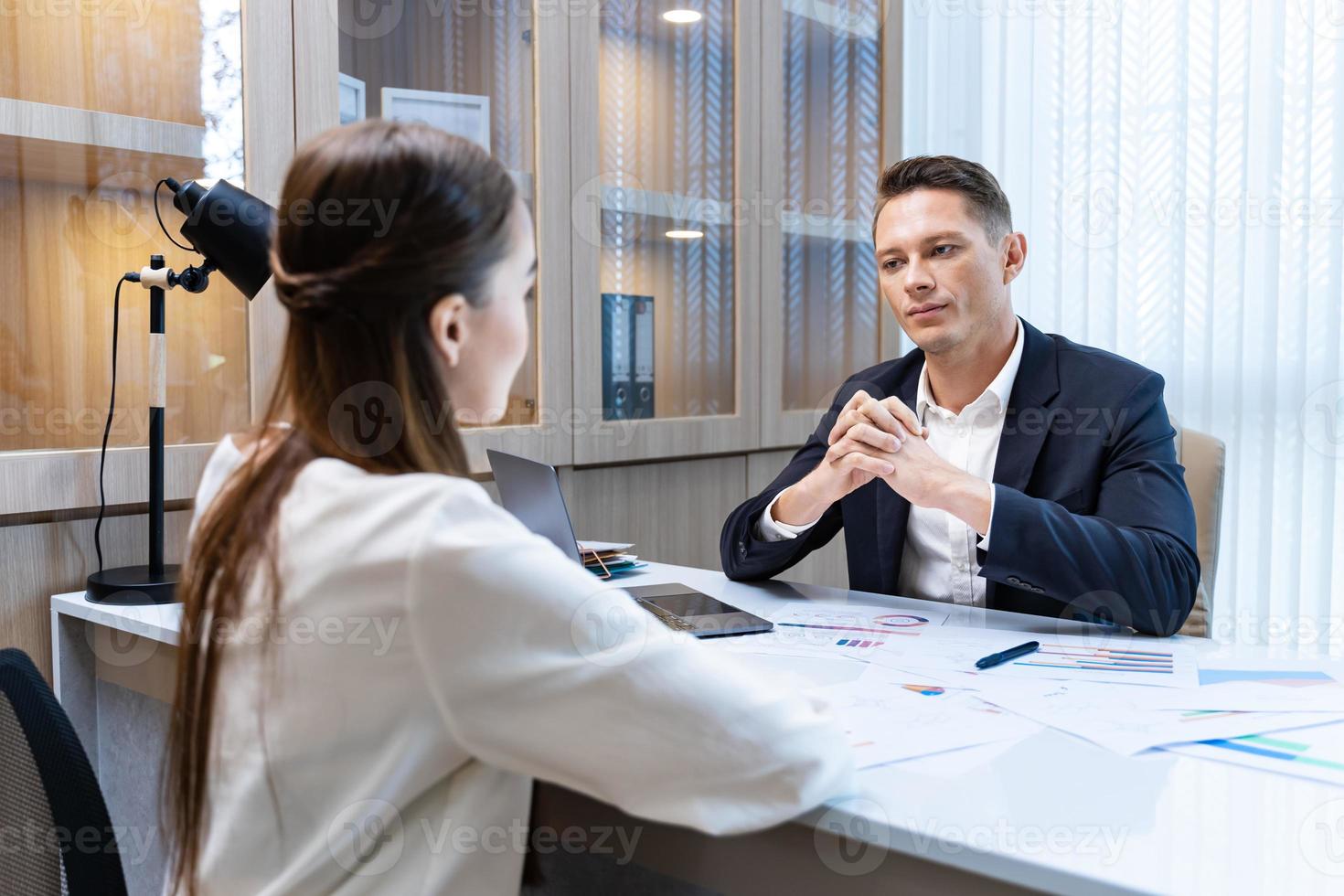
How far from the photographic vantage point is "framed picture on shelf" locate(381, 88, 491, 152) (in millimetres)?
2018

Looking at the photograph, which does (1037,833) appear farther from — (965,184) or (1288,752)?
(965,184)

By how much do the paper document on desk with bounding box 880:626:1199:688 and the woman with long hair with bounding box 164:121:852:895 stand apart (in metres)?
0.46

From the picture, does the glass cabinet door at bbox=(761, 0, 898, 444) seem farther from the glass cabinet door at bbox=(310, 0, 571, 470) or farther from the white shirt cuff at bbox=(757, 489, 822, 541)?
the white shirt cuff at bbox=(757, 489, 822, 541)

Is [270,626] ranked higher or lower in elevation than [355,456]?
lower

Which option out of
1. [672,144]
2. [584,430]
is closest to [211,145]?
A: [584,430]

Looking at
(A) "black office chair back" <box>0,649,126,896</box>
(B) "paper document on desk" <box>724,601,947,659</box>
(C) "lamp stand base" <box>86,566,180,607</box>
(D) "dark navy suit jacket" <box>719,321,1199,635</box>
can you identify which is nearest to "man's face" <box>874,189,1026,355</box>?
(D) "dark navy suit jacket" <box>719,321,1199,635</box>

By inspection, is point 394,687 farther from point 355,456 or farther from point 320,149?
point 320,149

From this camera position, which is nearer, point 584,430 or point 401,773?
point 401,773

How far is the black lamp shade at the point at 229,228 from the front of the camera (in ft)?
4.98

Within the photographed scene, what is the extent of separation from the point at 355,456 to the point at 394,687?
179 mm

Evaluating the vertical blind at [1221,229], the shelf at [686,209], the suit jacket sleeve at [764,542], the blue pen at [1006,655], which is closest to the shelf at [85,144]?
the shelf at [686,209]

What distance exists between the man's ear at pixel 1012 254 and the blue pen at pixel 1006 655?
0.83 meters

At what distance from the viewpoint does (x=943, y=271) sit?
72.8 inches

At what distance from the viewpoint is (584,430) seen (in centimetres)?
233
